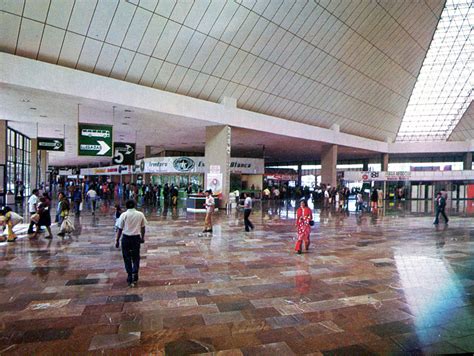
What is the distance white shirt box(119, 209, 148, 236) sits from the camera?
6.30m

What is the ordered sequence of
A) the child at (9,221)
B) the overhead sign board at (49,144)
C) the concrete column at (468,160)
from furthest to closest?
the concrete column at (468,160) → the overhead sign board at (49,144) → the child at (9,221)

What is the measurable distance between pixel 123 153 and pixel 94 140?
2.99 m

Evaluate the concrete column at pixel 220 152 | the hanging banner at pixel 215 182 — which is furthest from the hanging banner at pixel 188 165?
the hanging banner at pixel 215 182

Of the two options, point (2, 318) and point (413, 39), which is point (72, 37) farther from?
point (413, 39)

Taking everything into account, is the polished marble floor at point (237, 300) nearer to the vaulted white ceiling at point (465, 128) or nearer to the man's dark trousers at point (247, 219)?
the man's dark trousers at point (247, 219)

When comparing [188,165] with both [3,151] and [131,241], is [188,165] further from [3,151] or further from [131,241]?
[131,241]

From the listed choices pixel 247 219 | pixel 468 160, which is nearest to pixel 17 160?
pixel 247 219

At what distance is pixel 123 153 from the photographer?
1834 centimetres

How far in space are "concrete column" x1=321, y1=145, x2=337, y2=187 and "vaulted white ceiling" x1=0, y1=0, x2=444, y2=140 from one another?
289 centimetres

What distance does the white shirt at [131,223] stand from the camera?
20.7ft

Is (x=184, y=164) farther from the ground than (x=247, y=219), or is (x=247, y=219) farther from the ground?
(x=184, y=164)

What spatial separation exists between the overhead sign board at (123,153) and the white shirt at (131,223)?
12.4 meters

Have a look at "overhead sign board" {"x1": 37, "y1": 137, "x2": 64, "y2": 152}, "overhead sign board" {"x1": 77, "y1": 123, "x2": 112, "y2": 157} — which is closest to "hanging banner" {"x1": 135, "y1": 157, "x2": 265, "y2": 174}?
"overhead sign board" {"x1": 37, "y1": 137, "x2": 64, "y2": 152}

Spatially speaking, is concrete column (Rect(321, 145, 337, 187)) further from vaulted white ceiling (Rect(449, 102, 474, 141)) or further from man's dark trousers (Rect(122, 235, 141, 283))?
man's dark trousers (Rect(122, 235, 141, 283))
